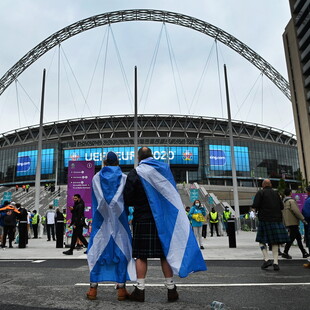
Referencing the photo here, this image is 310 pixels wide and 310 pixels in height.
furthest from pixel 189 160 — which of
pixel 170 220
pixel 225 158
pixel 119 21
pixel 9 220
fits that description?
pixel 170 220

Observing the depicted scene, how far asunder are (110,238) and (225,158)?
70694 millimetres

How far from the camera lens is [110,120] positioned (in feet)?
271

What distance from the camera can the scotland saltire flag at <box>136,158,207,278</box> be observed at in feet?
12.0

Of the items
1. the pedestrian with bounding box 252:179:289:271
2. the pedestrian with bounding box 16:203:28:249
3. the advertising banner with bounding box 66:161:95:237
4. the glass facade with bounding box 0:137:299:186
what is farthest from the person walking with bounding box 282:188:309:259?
the glass facade with bounding box 0:137:299:186

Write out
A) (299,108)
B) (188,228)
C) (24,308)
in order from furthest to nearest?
(299,108) < (188,228) < (24,308)

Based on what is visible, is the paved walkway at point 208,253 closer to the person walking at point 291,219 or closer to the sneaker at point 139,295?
the person walking at point 291,219

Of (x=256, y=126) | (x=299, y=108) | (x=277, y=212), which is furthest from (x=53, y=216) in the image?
(x=256, y=126)

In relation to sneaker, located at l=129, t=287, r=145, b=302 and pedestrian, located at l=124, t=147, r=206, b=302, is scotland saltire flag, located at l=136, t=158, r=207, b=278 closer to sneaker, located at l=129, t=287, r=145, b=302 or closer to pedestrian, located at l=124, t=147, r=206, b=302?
pedestrian, located at l=124, t=147, r=206, b=302

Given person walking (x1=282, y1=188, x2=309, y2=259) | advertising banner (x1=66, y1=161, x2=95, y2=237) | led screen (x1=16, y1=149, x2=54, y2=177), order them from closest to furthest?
1. person walking (x1=282, y1=188, x2=309, y2=259)
2. advertising banner (x1=66, y1=161, x2=95, y2=237)
3. led screen (x1=16, y1=149, x2=54, y2=177)

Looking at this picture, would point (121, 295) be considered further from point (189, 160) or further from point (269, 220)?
point (189, 160)

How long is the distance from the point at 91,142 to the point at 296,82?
4794 centimetres

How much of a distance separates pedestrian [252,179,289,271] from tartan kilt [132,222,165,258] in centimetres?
345

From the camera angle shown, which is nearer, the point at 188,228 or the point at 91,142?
the point at 188,228

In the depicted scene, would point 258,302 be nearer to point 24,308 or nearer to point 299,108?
point 24,308
